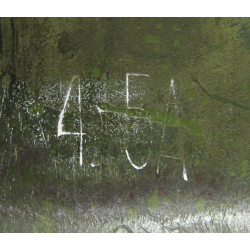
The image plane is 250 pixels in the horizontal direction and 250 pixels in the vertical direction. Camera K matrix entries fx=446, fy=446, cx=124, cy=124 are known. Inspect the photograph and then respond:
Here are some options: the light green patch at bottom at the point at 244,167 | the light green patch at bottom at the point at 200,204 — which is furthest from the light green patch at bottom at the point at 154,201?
the light green patch at bottom at the point at 244,167

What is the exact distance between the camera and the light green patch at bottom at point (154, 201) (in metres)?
3.52

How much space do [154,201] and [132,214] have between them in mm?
202

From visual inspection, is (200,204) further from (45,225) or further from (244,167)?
(45,225)

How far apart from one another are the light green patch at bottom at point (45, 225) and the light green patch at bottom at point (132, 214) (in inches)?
23.0

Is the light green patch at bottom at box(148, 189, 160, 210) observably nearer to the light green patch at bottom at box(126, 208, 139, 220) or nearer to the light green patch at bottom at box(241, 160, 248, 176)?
the light green patch at bottom at box(126, 208, 139, 220)

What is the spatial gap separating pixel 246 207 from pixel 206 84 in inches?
40.5

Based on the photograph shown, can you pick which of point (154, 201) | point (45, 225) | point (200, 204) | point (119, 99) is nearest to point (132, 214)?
point (154, 201)

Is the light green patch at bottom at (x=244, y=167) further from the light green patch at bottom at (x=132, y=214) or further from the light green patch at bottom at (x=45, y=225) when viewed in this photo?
the light green patch at bottom at (x=45, y=225)

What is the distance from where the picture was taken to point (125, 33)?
11.4ft

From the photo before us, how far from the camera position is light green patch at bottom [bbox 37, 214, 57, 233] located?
11.6 ft

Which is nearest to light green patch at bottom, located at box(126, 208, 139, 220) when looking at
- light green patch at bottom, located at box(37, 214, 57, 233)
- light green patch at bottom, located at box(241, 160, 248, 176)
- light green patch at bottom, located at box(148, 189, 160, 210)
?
light green patch at bottom, located at box(148, 189, 160, 210)

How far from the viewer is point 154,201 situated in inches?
139

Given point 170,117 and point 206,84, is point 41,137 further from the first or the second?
point 206,84

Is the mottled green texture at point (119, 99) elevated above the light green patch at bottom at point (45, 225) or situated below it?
above
